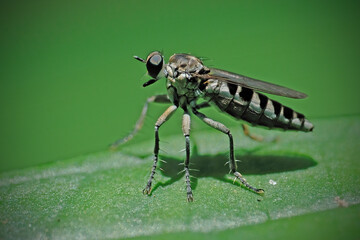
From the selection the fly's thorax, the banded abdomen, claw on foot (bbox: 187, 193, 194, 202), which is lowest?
claw on foot (bbox: 187, 193, 194, 202)

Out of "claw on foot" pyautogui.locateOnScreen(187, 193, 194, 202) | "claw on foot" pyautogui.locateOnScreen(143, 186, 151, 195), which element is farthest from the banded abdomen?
"claw on foot" pyautogui.locateOnScreen(143, 186, 151, 195)

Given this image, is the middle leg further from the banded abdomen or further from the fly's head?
the fly's head

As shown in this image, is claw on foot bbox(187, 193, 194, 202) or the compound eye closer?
Result: claw on foot bbox(187, 193, 194, 202)

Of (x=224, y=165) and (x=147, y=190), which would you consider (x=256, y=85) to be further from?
(x=147, y=190)

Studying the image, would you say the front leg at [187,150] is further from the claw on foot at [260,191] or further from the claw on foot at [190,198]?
the claw on foot at [260,191]

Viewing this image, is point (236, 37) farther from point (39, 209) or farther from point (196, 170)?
point (39, 209)

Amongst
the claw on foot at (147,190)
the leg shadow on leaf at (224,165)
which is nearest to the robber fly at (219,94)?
the leg shadow on leaf at (224,165)
